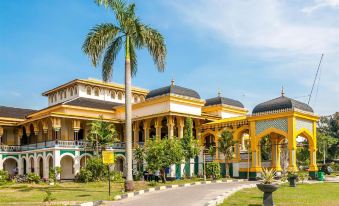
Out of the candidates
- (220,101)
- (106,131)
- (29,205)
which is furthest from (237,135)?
(29,205)

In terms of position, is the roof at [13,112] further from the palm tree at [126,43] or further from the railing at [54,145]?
the palm tree at [126,43]

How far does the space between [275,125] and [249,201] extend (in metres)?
15.8

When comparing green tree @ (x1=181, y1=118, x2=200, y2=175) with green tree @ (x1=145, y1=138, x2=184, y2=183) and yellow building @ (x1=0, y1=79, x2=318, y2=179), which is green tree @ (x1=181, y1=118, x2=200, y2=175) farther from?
yellow building @ (x1=0, y1=79, x2=318, y2=179)

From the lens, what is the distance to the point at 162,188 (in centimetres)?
2402

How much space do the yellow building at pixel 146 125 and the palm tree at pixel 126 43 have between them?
11276mm

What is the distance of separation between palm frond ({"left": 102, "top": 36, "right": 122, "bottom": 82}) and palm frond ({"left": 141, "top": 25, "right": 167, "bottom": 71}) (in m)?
1.58

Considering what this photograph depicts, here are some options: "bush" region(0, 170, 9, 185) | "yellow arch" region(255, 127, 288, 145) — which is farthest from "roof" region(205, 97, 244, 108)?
"bush" region(0, 170, 9, 185)

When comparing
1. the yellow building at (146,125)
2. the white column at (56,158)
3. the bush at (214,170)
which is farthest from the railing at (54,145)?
the bush at (214,170)

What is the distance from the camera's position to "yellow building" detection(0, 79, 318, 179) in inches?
1238

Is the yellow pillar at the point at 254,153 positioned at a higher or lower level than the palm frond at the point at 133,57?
lower

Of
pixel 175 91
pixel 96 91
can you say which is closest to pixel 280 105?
pixel 175 91

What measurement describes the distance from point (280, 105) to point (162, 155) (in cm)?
984

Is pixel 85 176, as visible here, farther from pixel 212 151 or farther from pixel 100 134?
pixel 212 151

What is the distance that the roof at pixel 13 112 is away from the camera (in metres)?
42.3
